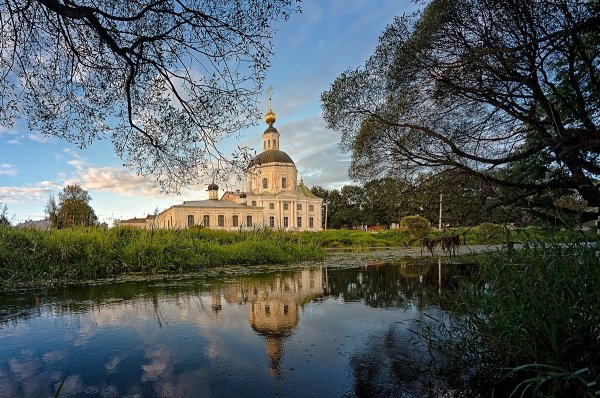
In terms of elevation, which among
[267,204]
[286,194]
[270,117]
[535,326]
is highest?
[270,117]

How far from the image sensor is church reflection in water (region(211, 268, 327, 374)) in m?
4.89

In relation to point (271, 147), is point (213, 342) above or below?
below

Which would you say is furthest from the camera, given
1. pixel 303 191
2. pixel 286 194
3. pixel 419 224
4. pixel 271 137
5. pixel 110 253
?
pixel 303 191

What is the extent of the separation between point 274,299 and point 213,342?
9.23 feet

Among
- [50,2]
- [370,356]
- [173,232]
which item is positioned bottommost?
[370,356]

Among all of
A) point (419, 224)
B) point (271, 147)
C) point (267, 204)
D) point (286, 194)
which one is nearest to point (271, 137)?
point (271, 147)

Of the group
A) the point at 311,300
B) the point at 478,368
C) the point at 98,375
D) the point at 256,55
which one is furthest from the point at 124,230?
the point at 478,368

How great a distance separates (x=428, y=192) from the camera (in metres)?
9.16

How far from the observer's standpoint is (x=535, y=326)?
304 centimetres

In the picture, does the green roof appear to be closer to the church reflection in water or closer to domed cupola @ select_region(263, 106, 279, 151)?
domed cupola @ select_region(263, 106, 279, 151)

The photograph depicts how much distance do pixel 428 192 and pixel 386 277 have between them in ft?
9.50

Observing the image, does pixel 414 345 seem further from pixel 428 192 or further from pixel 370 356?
pixel 428 192

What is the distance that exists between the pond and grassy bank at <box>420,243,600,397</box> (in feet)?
1.59

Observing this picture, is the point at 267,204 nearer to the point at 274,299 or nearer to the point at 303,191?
the point at 303,191
